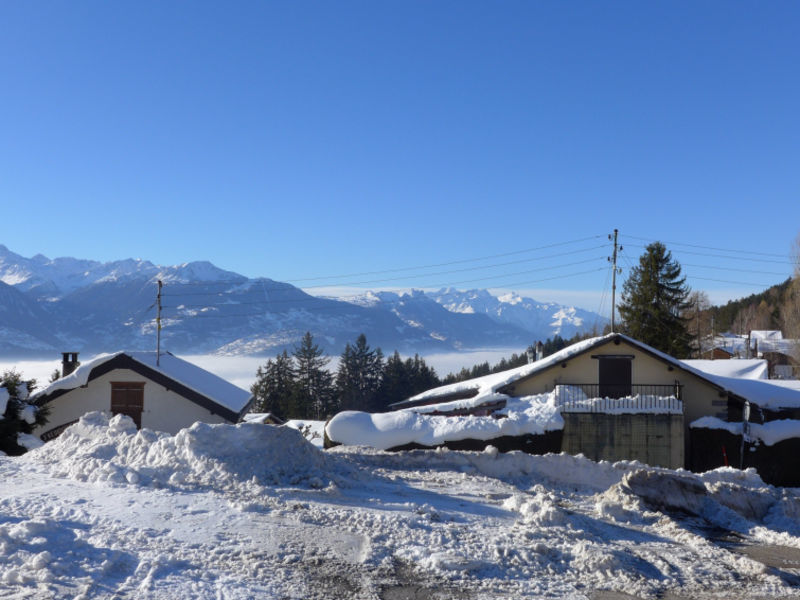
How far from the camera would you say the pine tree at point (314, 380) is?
70681 mm

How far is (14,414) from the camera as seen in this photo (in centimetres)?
1759

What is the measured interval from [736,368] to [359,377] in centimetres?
4902

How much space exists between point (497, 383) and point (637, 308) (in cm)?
2818

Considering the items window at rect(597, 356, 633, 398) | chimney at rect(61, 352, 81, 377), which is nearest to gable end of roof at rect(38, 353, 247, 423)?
chimney at rect(61, 352, 81, 377)

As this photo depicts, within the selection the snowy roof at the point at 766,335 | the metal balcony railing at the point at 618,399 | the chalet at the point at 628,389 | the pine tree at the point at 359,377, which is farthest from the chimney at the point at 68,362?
the snowy roof at the point at 766,335

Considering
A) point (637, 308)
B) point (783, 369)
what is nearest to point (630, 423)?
point (637, 308)

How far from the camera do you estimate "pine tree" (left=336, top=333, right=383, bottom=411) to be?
7519 cm

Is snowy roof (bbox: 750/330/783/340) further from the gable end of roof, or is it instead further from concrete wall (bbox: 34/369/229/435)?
concrete wall (bbox: 34/369/229/435)

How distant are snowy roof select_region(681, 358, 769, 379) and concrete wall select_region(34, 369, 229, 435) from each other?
74.3ft

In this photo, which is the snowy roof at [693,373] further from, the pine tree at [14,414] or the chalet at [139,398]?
the pine tree at [14,414]

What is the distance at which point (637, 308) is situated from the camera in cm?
5181

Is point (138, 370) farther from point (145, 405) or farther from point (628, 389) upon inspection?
point (628, 389)

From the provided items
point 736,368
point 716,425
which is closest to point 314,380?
point 736,368

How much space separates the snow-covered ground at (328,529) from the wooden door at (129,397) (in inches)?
543
